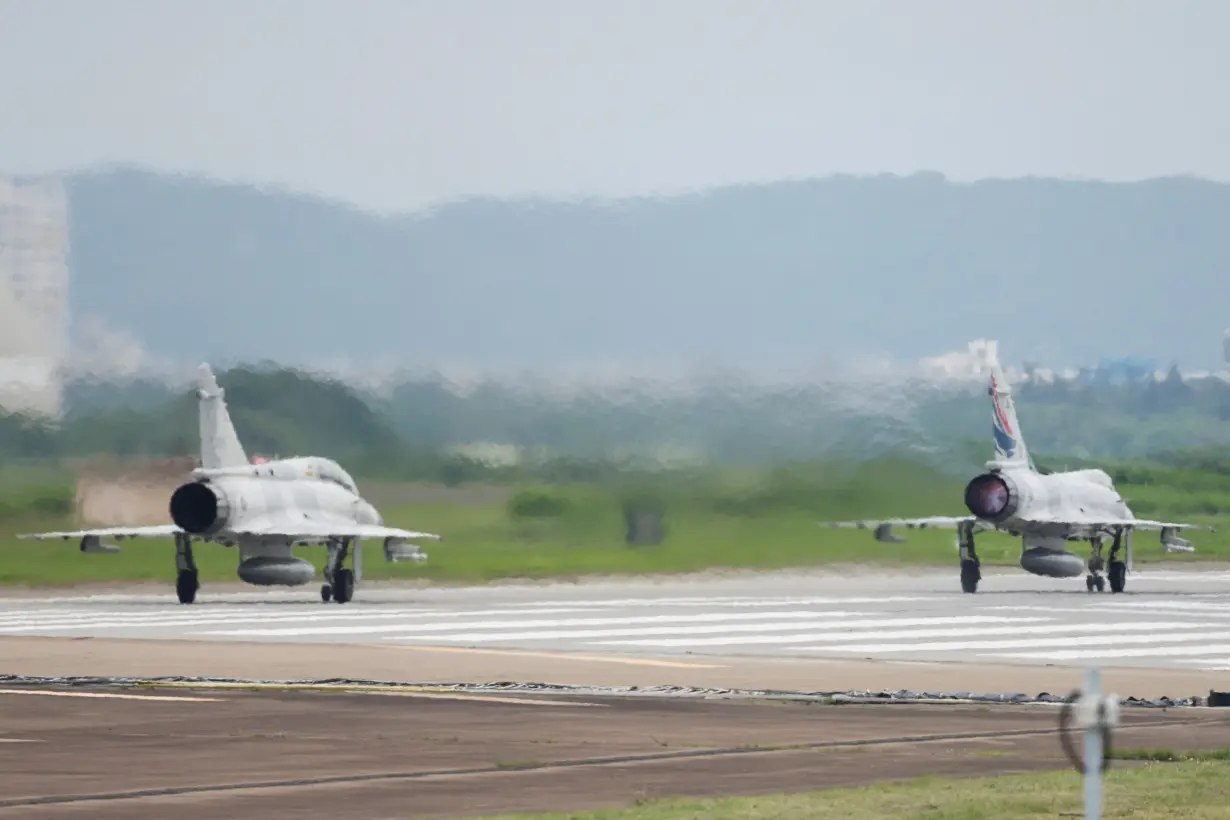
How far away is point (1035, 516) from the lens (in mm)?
48719

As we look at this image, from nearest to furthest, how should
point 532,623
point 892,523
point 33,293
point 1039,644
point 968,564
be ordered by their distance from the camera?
point 1039,644
point 532,623
point 33,293
point 968,564
point 892,523

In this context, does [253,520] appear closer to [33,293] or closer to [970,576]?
[33,293]

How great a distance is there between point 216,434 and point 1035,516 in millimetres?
16534

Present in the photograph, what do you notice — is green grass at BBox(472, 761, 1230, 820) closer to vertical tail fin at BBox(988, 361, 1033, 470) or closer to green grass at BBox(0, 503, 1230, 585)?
green grass at BBox(0, 503, 1230, 585)

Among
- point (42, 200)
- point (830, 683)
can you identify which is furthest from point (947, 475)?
point (830, 683)

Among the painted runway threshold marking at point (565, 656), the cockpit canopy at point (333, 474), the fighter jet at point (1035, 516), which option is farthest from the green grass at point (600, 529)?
the painted runway threshold marking at point (565, 656)

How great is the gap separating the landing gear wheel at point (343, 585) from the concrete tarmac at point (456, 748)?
22.5 metres

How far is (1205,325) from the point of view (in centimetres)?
7319

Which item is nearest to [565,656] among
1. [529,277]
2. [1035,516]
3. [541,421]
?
[541,421]

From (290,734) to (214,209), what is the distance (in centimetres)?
3502

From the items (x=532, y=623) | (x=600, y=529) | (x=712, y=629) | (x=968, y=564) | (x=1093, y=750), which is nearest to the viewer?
(x=1093, y=750)

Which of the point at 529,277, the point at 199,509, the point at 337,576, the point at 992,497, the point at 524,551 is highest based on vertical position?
the point at 529,277

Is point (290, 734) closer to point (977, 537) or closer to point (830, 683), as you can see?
point (830, 683)

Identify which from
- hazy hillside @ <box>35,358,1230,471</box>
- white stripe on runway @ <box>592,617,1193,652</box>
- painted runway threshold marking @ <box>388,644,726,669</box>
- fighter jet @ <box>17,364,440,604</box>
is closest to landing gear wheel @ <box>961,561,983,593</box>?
hazy hillside @ <box>35,358,1230,471</box>
